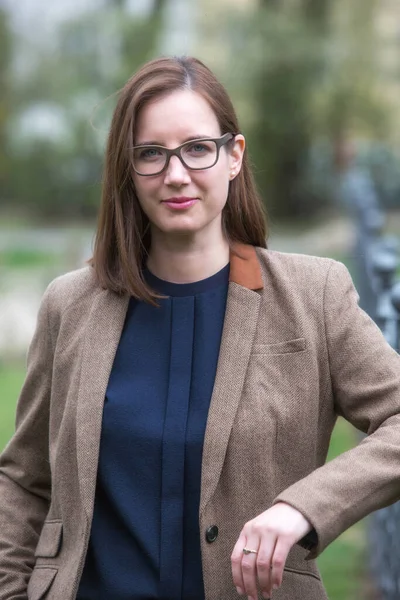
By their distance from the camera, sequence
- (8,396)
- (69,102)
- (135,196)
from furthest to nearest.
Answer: (69,102)
(8,396)
(135,196)

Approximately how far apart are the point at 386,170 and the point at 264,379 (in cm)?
1884

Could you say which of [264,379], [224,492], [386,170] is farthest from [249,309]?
[386,170]

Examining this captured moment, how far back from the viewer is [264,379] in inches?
99.9

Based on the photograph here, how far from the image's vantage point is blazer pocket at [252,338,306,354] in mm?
2537

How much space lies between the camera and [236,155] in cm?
272

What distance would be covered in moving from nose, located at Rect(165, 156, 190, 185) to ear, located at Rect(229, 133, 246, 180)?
18 cm

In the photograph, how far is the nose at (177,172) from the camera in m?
2.55

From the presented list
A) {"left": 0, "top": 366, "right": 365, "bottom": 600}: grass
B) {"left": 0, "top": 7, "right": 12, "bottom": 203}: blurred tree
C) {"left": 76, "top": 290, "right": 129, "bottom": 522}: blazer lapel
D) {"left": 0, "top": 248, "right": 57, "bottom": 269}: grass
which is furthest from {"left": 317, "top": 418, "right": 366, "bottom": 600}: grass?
{"left": 0, "top": 7, "right": 12, "bottom": 203}: blurred tree

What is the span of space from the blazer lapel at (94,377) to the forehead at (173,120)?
0.39 m

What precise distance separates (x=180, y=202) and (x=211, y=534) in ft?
2.34

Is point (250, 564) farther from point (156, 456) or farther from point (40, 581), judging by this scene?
point (40, 581)

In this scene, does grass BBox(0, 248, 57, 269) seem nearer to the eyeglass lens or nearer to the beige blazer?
the beige blazer

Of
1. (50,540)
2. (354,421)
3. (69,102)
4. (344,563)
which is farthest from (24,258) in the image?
(354,421)

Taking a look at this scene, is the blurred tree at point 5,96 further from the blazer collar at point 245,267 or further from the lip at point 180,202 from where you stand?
the lip at point 180,202
